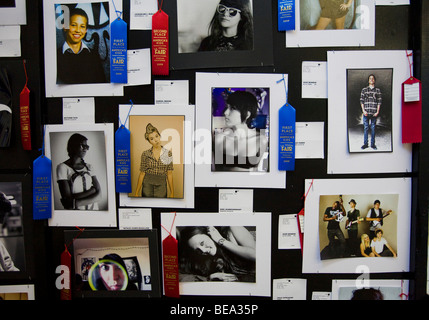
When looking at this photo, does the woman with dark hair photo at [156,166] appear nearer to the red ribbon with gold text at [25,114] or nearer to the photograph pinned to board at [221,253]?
the photograph pinned to board at [221,253]

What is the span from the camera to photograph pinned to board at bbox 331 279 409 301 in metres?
0.88

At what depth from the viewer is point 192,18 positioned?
0.86m

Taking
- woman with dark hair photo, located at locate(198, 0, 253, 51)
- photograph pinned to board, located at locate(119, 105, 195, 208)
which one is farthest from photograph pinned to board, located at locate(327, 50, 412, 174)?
photograph pinned to board, located at locate(119, 105, 195, 208)

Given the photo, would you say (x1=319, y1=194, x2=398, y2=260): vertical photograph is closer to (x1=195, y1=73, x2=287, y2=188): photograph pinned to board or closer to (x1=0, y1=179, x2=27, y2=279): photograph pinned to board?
(x1=195, y1=73, x2=287, y2=188): photograph pinned to board

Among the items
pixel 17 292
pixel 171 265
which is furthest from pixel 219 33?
pixel 17 292

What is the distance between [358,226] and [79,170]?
926 mm

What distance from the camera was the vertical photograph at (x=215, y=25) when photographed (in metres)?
0.85

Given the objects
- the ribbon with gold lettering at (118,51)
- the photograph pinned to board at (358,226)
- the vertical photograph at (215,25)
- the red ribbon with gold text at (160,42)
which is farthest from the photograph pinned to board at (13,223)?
the photograph pinned to board at (358,226)

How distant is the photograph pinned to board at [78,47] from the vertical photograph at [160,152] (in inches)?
5.5

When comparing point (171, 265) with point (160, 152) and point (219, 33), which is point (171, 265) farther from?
point (219, 33)

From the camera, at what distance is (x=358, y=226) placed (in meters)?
0.88

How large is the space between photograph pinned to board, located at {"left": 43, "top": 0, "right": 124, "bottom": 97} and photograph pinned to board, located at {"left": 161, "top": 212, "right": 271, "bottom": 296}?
49cm

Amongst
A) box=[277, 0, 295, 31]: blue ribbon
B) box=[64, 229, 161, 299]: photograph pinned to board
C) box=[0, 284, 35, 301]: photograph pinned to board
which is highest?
box=[277, 0, 295, 31]: blue ribbon
